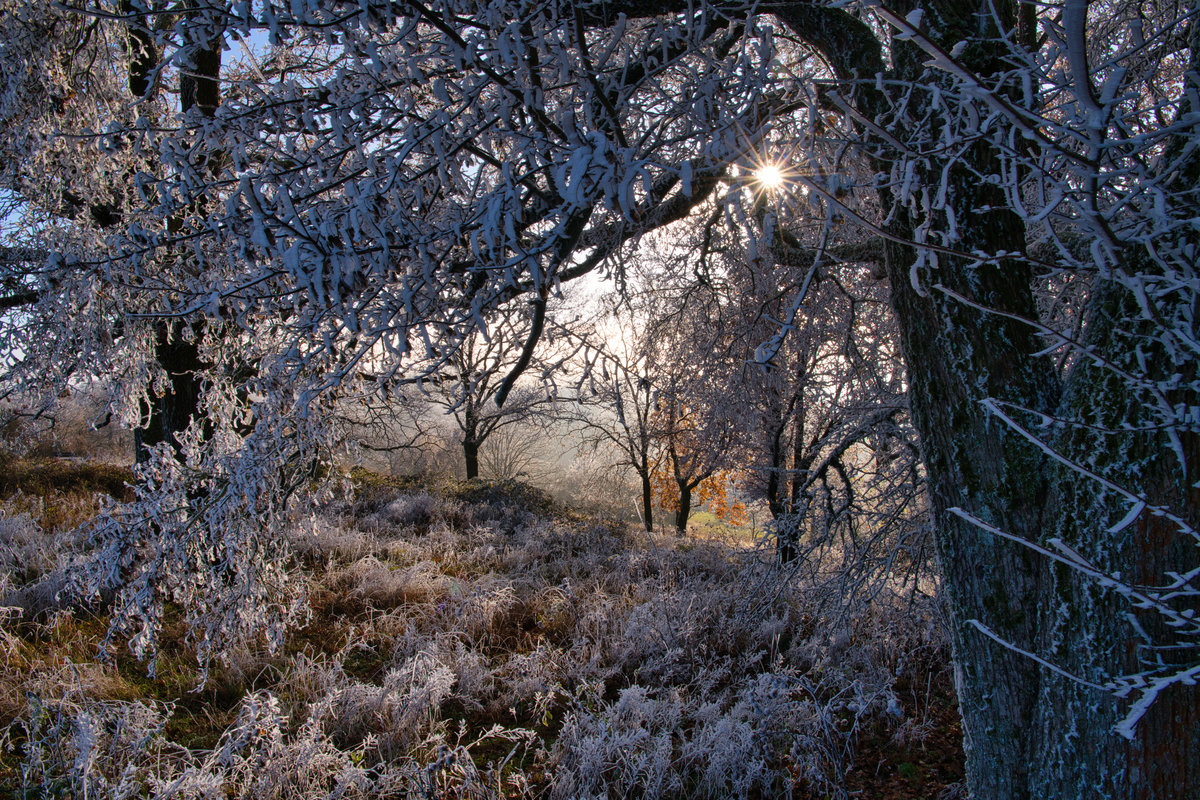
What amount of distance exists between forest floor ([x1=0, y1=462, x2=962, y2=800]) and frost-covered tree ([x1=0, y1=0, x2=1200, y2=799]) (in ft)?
2.53

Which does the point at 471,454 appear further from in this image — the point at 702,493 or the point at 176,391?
the point at 176,391

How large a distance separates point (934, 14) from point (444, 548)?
686 cm

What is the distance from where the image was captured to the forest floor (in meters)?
2.87

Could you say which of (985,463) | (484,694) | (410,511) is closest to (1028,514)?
(985,463)

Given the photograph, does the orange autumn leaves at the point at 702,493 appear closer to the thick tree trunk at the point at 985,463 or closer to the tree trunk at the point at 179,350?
the tree trunk at the point at 179,350

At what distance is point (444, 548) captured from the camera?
23.6ft

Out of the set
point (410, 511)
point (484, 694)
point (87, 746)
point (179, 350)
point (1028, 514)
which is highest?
point (179, 350)

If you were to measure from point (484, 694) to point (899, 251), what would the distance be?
3.73 m

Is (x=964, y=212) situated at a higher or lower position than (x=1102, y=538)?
higher

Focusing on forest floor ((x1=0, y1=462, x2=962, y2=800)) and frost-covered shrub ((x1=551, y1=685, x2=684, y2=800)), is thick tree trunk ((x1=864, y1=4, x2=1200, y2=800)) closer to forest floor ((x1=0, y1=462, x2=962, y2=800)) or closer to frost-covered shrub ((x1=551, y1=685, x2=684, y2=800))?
forest floor ((x1=0, y1=462, x2=962, y2=800))

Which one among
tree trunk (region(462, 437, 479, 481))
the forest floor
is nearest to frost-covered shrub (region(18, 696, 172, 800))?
the forest floor

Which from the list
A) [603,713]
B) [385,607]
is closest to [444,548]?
[385,607]

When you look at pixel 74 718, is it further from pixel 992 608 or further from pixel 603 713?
pixel 992 608

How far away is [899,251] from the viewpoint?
2.13 m
